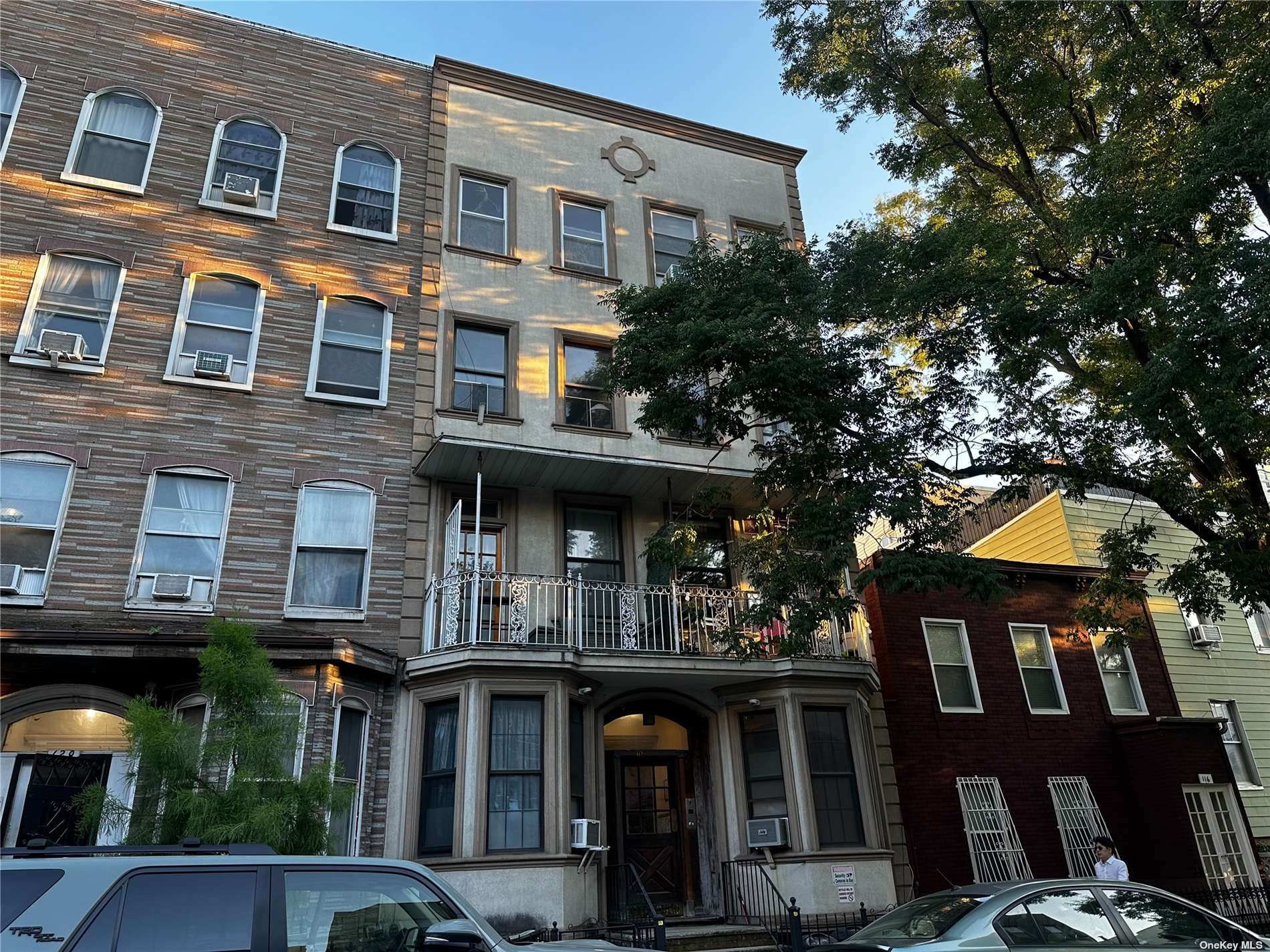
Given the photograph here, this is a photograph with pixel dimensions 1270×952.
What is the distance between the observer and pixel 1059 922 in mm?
7070

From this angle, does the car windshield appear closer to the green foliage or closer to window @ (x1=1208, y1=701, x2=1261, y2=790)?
the green foliage

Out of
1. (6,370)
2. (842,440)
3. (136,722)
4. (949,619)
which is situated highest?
(6,370)

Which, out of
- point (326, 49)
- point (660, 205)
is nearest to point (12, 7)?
point (326, 49)

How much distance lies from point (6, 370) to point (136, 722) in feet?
23.8

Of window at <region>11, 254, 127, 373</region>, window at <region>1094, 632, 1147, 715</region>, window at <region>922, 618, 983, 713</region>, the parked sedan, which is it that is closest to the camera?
the parked sedan

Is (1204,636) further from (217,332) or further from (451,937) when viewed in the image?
(217,332)

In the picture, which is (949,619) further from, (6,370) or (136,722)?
(6,370)

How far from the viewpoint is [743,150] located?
20.0m

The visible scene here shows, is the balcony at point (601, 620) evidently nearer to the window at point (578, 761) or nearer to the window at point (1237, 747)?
the window at point (578, 761)

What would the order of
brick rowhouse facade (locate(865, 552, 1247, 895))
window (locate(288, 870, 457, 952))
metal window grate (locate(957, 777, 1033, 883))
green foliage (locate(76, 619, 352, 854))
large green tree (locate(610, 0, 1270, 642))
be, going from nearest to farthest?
window (locate(288, 870, 457, 952)) < green foliage (locate(76, 619, 352, 854)) < large green tree (locate(610, 0, 1270, 642)) < metal window grate (locate(957, 777, 1033, 883)) < brick rowhouse facade (locate(865, 552, 1247, 895))

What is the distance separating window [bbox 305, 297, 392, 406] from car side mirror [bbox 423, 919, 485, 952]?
10645mm

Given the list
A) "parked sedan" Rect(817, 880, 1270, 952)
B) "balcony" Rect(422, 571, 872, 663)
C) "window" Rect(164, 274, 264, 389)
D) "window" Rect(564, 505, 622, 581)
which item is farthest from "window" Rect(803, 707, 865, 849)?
"window" Rect(164, 274, 264, 389)

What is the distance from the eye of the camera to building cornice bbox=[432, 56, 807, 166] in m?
18.1

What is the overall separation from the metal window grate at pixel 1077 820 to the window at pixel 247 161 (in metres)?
17.5
